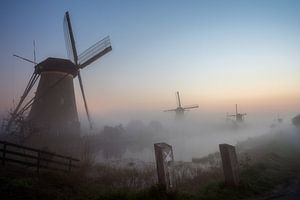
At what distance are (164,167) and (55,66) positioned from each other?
2310cm

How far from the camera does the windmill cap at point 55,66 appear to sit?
26.7 metres

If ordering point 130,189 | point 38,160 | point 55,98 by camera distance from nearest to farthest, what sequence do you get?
1. point 130,189
2. point 38,160
3. point 55,98

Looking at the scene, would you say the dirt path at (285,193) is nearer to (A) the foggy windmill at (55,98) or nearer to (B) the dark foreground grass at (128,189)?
(B) the dark foreground grass at (128,189)

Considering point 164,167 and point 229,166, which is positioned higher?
point 164,167

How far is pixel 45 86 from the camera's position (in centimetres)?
2645

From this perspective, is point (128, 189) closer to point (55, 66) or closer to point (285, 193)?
point (285, 193)

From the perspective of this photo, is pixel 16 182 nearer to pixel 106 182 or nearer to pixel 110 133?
pixel 106 182

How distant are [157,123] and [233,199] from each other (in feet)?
286

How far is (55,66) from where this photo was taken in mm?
26844

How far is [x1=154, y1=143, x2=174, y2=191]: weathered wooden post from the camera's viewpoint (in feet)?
24.7

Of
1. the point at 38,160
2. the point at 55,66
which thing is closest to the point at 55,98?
the point at 55,66

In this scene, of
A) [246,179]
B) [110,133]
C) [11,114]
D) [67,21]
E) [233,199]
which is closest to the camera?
[233,199]

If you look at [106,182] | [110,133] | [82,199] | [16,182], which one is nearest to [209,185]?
[82,199]

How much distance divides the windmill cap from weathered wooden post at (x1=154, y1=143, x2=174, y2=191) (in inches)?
890
